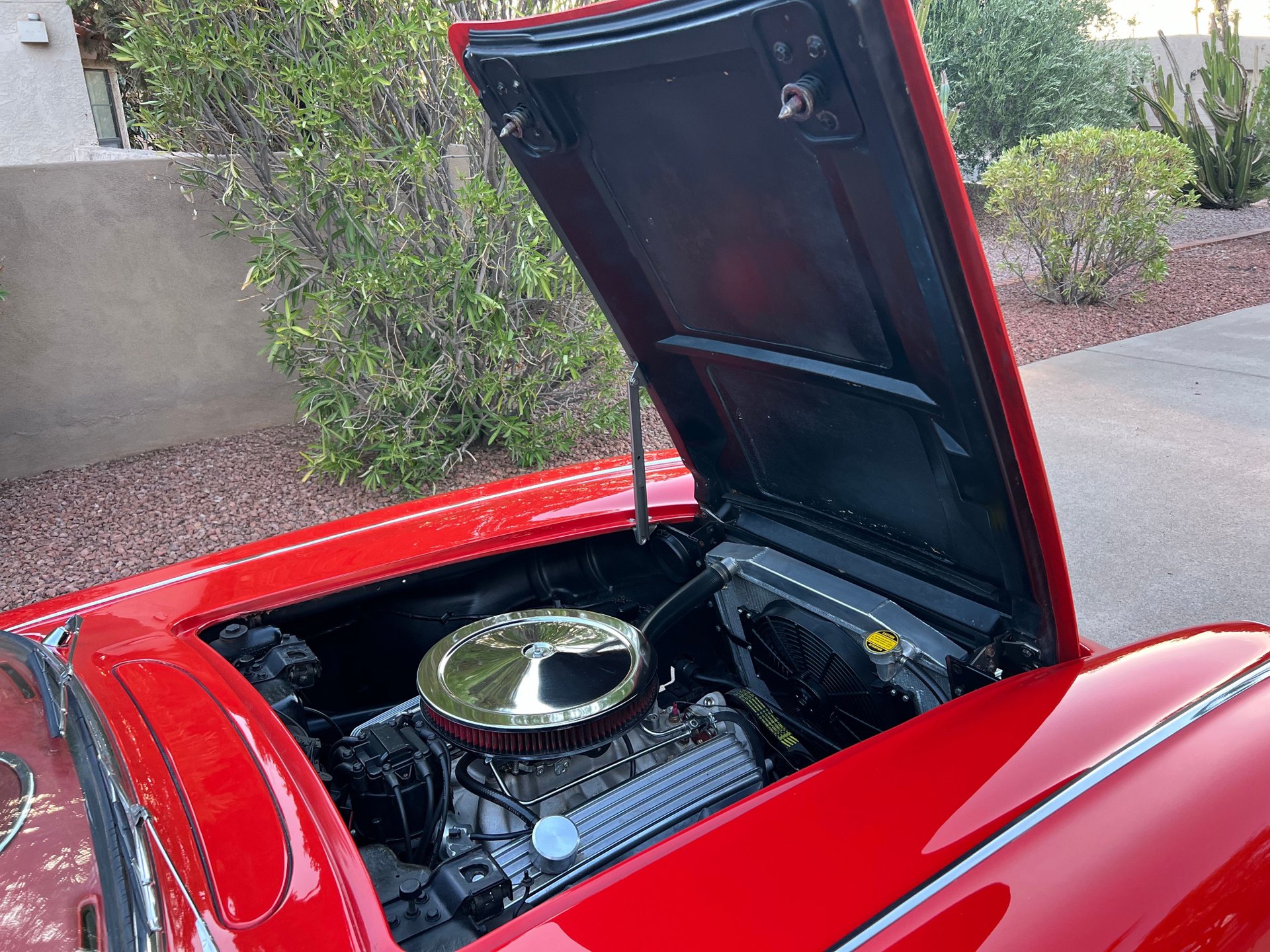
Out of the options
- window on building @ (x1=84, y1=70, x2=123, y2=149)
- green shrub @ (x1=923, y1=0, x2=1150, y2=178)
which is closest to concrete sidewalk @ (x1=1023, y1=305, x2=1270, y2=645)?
green shrub @ (x1=923, y1=0, x2=1150, y2=178)

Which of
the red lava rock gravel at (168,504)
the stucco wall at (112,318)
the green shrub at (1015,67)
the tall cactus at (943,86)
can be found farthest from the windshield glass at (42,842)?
the green shrub at (1015,67)

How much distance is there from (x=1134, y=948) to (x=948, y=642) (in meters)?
0.56

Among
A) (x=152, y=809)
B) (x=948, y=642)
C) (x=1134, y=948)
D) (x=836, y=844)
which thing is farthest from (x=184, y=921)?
(x=948, y=642)

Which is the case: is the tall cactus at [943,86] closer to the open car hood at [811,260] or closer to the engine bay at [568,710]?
the open car hood at [811,260]

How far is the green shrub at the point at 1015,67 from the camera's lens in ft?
35.5

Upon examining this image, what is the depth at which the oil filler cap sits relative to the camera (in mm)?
1280

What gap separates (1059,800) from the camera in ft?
3.91

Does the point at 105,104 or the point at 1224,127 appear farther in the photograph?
the point at 105,104

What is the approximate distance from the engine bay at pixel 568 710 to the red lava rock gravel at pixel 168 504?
7.99ft

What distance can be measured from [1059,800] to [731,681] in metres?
0.90

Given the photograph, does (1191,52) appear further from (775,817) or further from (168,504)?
(775,817)

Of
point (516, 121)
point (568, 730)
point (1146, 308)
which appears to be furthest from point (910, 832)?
point (1146, 308)

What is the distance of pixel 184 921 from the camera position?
1.00 m

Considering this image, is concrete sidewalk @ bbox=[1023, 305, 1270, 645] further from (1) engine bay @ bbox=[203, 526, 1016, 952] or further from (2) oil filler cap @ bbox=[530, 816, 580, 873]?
(2) oil filler cap @ bbox=[530, 816, 580, 873]
